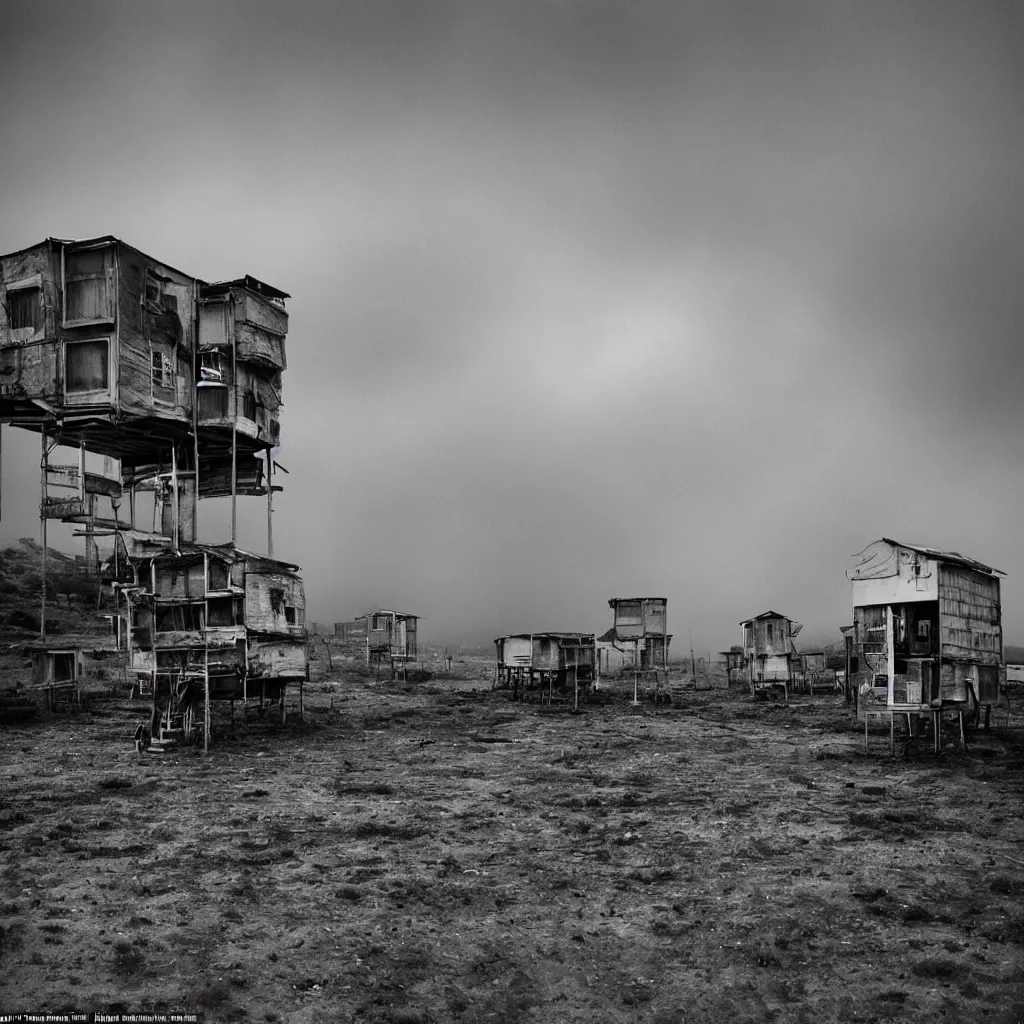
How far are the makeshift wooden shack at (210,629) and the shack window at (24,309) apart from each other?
9.48 m

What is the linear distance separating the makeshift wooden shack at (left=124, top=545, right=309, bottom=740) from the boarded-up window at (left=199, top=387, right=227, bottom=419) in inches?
211

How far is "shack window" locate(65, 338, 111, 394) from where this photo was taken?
29781mm

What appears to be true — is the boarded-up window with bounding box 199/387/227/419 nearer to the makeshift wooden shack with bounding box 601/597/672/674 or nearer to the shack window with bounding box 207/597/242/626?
the shack window with bounding box 207/597/242/626

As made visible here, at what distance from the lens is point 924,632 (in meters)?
28.8

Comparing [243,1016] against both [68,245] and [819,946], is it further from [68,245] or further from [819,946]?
[68,245]

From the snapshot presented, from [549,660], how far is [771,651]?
13.1 metres

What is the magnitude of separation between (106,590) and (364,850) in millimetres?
55139

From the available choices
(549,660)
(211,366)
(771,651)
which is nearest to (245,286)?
(211,366)

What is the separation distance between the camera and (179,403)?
3200 centimetres

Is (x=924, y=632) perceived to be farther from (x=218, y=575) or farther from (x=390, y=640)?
(x=390, y=640)

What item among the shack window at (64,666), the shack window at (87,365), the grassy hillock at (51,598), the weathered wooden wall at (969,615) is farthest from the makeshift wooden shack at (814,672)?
the grassy hillock at (51,598)

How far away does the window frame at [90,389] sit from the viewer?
97.0 ft

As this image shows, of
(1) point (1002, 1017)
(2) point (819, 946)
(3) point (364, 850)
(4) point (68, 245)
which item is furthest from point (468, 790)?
(4) point (68, 245)

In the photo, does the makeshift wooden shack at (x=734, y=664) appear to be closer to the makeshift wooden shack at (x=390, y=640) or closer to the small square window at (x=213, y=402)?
the makeshift wooden shack at (x=390, y=640)
